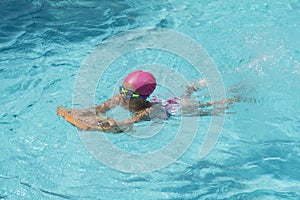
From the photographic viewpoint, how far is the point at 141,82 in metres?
5.61

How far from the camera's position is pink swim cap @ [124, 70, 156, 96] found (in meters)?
5.59

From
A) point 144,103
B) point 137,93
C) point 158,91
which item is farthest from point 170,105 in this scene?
point 158,91

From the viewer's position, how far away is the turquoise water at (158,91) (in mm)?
5375

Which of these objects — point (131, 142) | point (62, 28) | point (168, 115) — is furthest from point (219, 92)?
point (62, 28)

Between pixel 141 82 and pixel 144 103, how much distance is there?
1.36 feet

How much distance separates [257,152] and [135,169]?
1875mm

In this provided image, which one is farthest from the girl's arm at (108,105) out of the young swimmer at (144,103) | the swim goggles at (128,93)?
the swim goggles at (128,93)

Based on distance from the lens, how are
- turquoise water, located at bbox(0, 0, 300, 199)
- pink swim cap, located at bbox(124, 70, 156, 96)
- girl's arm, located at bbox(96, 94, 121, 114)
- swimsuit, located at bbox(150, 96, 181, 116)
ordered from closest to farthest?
turquoise water, located at bbox(0, 0, 300, 199), pink swim cap, located at bbox(124, 70, 156, 96), girl's arm, located at bbox(96, 94, 121, 114), swimsuit, located at bbox(150, 96, 181, 116)

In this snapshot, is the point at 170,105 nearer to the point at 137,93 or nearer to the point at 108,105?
the point at 137,93

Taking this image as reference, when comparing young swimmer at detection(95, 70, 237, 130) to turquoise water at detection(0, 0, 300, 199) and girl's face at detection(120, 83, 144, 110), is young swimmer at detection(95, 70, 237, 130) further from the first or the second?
turquoise water at detection(0, 0, 300, 199)

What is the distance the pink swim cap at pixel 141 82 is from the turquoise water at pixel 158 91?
2.79 feet

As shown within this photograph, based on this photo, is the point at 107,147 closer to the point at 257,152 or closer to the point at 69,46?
the point at 257,152

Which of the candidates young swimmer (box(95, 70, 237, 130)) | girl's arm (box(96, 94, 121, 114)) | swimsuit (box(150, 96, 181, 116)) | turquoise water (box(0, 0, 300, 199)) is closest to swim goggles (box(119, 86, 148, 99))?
young swimmer (box(95, 70, 237, 130))

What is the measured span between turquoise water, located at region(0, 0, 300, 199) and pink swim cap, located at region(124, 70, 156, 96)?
2.79 feet
